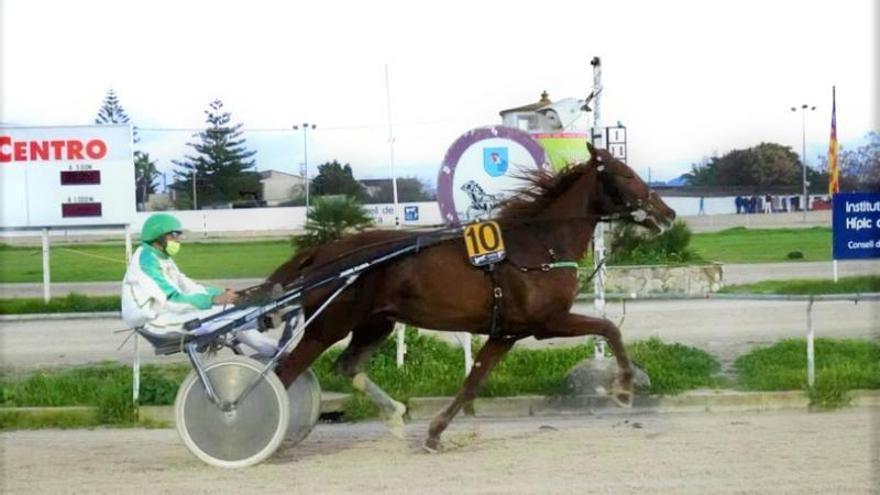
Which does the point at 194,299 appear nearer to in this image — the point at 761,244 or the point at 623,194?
the point at 623,194

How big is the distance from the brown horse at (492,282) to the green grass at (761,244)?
19.3 meters

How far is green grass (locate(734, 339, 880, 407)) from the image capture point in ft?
32.2

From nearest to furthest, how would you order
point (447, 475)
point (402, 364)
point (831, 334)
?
point (447, 475)
point (402, 364)
point (831, 334)

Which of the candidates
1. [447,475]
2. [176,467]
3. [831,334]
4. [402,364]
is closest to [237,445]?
[176,467]

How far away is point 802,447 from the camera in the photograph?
7742mm

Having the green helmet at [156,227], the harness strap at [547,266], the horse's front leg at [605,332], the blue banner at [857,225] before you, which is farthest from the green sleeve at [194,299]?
the blue banner at [857,225]

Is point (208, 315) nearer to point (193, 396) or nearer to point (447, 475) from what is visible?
point (193, 396)

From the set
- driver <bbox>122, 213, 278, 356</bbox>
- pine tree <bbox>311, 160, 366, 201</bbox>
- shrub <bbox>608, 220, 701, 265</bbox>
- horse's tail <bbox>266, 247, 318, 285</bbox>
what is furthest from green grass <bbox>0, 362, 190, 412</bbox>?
pine tree <bbox>311, 160, 366, 201</bbox>

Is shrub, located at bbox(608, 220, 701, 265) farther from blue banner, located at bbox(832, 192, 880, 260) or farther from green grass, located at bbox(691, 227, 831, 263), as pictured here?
blue banner, located at bbox(832, 192, 880, 260)

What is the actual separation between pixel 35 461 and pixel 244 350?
1.84 metres

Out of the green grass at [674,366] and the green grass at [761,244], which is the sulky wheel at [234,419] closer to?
the green grass at [674,366]

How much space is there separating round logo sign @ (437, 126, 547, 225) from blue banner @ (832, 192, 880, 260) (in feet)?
9.87

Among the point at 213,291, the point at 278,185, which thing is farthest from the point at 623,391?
the point at 278,185

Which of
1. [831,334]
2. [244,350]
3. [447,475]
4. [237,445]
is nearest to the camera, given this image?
[447,475]
